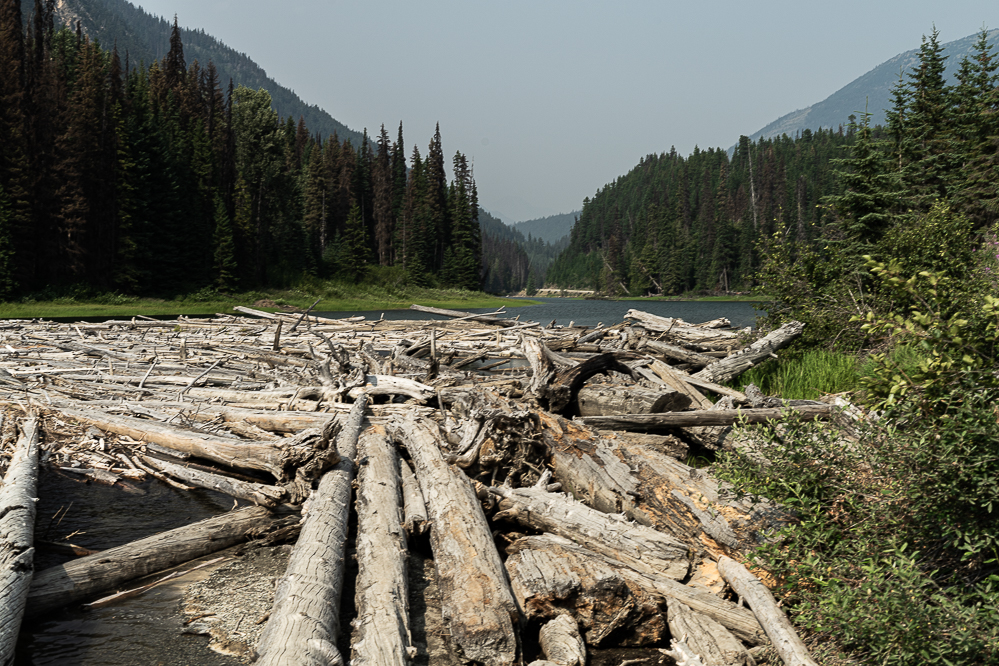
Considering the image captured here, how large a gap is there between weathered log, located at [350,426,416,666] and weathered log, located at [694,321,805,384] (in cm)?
682

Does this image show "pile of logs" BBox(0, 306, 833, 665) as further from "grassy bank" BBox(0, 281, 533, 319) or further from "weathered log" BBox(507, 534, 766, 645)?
"grassy bank" BBox(0, 281, 533, 319)

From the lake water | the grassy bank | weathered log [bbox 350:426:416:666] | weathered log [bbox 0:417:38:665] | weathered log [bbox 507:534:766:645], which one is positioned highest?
the grassy bank

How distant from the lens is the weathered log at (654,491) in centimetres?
518

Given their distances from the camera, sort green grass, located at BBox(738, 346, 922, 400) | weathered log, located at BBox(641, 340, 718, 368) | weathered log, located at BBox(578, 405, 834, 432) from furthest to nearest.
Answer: weathered log, located at BBox(641, 340, 718, 368) → green grass, located at BBox(738, 346, 922, 400) → weathered log, located at BBox(578, 405, 834, 432)

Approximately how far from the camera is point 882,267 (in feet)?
12.7

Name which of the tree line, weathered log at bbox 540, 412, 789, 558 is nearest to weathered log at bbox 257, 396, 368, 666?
weathered log at bbox 540, 412, 789, 558

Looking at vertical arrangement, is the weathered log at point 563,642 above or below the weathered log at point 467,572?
below

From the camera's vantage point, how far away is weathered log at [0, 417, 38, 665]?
157 inches

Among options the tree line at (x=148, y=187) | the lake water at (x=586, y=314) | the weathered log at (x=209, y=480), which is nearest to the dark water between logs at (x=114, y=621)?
the weathered log at (x=209, y=480)

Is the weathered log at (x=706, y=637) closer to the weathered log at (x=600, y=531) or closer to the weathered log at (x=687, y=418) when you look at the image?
the weathered log at (x=600, y=531)

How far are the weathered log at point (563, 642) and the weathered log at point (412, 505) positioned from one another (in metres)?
1.84

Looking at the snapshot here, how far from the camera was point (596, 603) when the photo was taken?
4.69 metres

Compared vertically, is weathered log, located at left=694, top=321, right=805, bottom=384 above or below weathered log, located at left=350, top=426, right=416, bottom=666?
above

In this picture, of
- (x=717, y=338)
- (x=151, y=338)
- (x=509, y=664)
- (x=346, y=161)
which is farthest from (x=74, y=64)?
(x=509, y=664)
